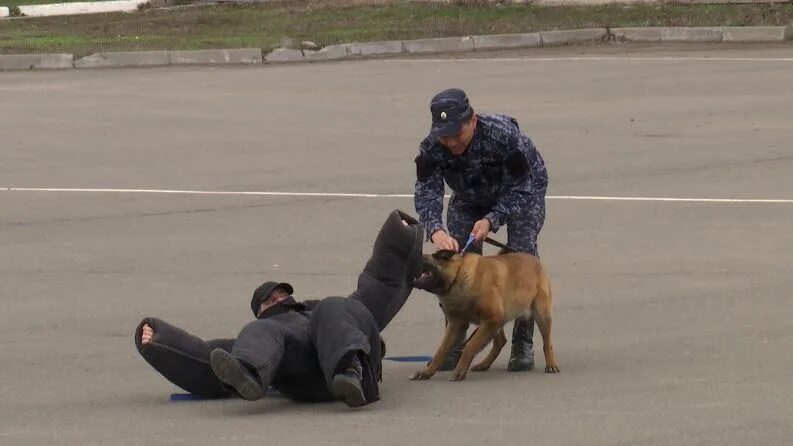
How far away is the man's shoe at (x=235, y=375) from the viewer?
6949 mm

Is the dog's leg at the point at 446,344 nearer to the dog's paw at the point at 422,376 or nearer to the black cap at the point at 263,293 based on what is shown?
the dog's paw at the point at 422,376

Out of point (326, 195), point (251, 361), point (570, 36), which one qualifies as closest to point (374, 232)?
point (326, 195)

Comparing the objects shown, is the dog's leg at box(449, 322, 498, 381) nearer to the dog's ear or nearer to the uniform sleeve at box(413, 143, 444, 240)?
the dog's ear

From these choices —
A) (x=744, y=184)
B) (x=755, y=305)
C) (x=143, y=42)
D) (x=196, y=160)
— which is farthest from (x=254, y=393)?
(x=143, y=42)

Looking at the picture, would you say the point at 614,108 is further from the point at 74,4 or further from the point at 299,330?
the point at 74,4

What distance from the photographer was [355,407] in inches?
289

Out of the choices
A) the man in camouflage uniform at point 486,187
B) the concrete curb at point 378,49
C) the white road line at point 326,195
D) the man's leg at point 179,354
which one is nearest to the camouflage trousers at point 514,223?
the man in camouflage uniform at point 486,187

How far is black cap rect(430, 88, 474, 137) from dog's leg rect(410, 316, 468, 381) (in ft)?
3.02

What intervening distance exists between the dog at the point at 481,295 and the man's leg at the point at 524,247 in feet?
0.58

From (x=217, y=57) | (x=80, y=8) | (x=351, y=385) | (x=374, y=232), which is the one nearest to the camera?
(x=351, y=385)

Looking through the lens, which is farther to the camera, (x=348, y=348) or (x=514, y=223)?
(x=514, y=223)

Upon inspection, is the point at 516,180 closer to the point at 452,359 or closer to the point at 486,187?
the point at 486,187

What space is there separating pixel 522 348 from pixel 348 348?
1525 mm

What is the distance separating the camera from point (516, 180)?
8477mm
